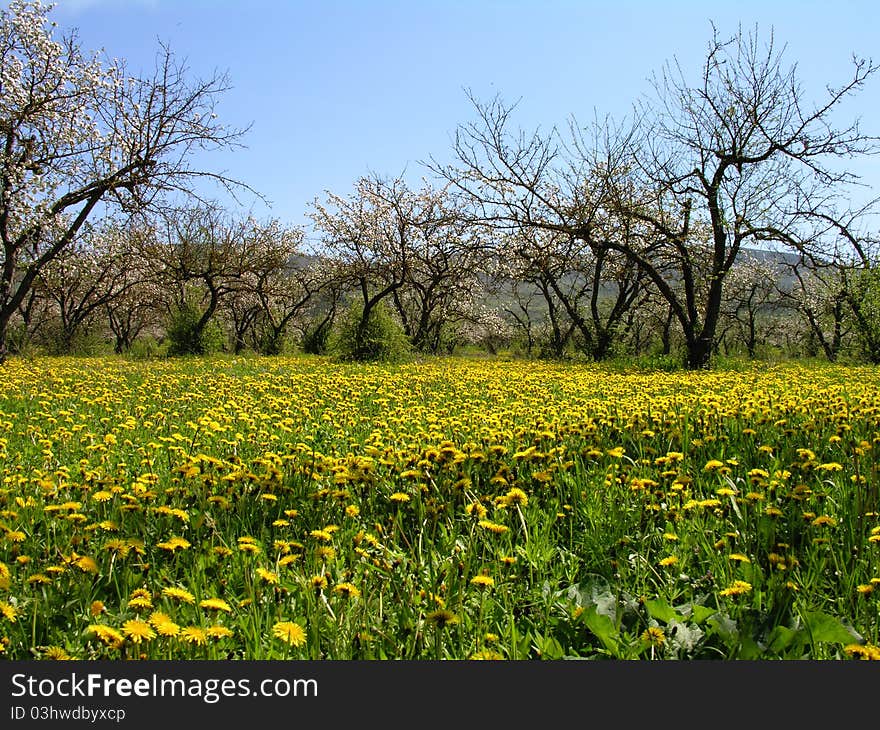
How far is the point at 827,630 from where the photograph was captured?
5.68 ft

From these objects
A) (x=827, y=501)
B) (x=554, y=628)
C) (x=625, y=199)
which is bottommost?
(x=554, y=628)

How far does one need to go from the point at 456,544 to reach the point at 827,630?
1302 millimetres

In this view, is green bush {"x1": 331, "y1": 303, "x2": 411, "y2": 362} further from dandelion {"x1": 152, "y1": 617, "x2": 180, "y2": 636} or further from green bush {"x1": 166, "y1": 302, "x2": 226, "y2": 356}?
dandelion {"x1": 152, "y1": 617, "x2": 180, "y2": 636}

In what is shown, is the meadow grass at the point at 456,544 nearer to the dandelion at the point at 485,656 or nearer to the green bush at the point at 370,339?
the dandelion at the point at 485,656

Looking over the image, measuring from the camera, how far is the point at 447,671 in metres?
1.57

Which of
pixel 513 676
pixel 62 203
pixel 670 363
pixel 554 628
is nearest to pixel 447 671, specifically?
pixel 513 676

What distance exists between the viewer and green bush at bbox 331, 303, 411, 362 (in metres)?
15.9

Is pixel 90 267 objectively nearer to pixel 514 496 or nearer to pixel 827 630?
pixel 514 496

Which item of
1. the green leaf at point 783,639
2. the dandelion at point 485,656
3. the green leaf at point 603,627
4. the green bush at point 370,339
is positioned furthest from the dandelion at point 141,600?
the green bush at point 370,339

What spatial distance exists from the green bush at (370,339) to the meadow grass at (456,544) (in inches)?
438

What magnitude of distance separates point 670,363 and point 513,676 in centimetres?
1368

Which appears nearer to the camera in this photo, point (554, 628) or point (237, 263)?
point (554, 628)

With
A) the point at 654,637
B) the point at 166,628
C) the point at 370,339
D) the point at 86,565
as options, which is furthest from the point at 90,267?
the point at 654,637

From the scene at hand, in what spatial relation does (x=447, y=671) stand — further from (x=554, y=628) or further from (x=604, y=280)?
(x=604, y=280)
